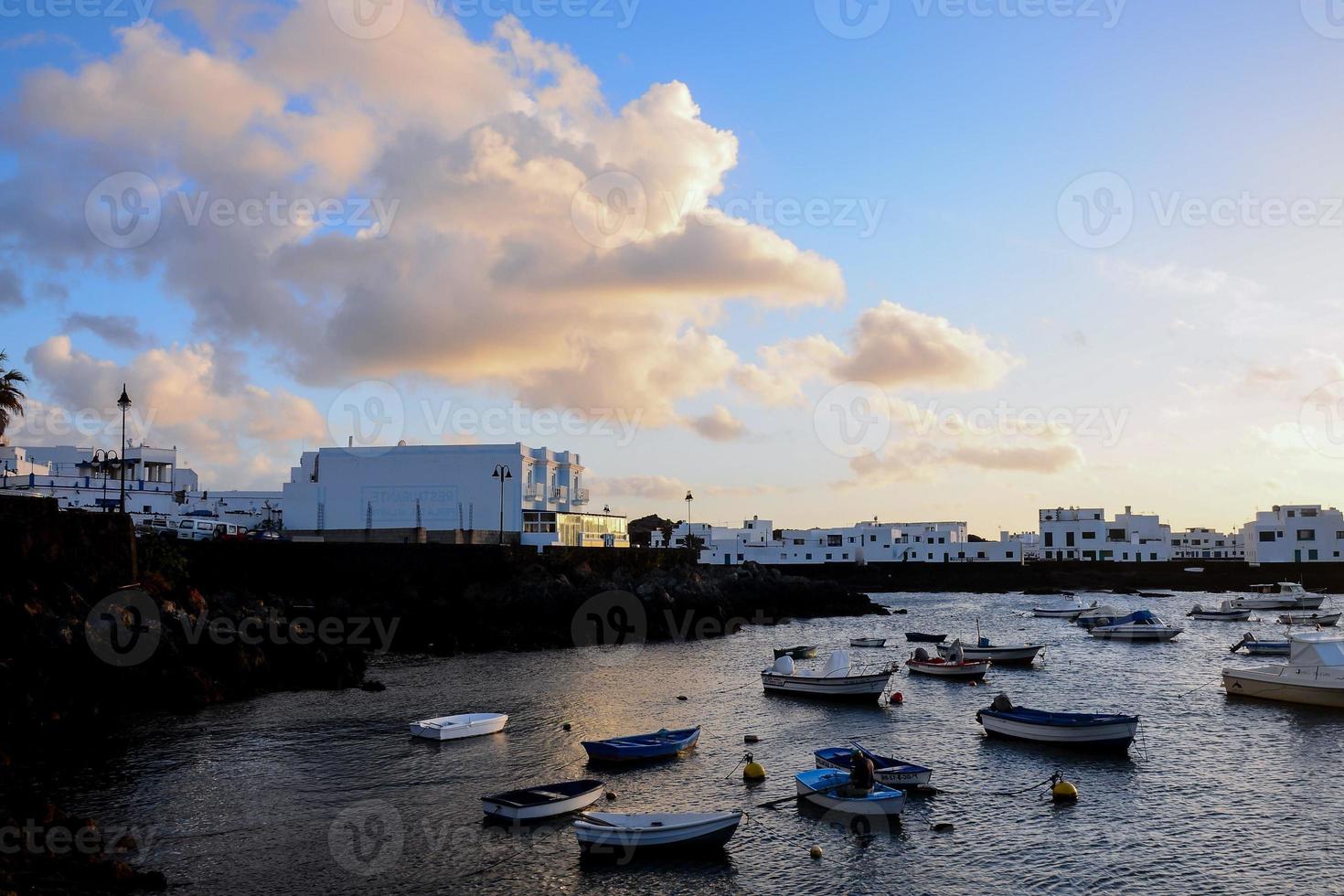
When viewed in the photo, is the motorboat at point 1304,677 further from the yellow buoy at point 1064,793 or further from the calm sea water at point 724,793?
the yellow buoy at point 1064,793

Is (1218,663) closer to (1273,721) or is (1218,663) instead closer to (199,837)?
(1273,721)

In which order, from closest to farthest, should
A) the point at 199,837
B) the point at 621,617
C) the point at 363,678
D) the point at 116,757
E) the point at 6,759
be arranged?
the point at 199,837 < the point at 6,759 < the point at 116,757 < the point at 363,678 < the point at 621,617

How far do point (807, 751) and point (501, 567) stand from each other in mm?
51704

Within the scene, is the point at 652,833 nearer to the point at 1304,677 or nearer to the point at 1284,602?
the point at 1304,677

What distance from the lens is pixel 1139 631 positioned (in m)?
79.9

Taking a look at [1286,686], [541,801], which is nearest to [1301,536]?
[1286,686]

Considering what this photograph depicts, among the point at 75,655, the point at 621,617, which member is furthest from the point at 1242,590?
the point at 75,655

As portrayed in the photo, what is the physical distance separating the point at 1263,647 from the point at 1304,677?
70.8 ft

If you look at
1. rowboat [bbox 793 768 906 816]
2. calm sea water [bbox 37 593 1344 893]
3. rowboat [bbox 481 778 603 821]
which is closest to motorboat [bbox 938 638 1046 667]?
calm sea water [bbox 37 593 1344 893]

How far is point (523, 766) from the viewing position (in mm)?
33938

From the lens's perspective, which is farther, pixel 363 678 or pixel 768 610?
pixel 768 610

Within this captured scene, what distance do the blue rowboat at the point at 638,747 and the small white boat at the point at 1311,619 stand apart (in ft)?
251

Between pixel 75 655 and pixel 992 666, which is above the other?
pixel 75 655

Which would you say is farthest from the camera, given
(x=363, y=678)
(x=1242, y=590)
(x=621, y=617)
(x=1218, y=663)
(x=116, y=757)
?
(x=1242, y=590)
